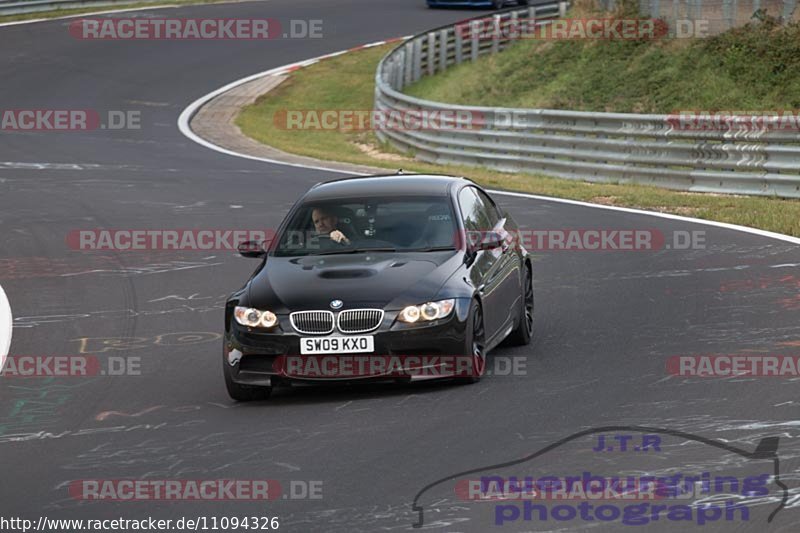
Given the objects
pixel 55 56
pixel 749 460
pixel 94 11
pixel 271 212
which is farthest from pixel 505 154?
pixel 94 11

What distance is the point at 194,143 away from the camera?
3127 cm

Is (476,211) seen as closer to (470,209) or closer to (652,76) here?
(470,209)

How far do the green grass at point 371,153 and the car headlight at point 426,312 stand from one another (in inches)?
327

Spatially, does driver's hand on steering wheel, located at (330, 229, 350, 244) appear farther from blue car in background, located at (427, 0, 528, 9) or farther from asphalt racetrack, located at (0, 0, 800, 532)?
blue car in background, located at (427, 0, 528, 9)

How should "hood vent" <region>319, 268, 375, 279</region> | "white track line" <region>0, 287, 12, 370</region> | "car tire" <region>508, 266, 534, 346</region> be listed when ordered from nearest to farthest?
"hood vent" <region>319, 268, 375, 279</region> → "car tire" <region>508, 266, 534, 346</region> → "white track line" <region>0, 287, 12, 370</region>

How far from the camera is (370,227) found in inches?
441

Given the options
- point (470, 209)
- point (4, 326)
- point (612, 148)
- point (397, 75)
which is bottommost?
point (397, 75)

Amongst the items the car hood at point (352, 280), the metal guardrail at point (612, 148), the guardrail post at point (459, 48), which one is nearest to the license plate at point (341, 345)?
the car hood at point (352, 280)

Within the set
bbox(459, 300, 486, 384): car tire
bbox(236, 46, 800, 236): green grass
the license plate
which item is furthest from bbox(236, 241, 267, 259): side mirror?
bbox(236, 46, 800, 236): green grass

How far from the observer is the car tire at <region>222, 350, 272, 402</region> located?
10133mm

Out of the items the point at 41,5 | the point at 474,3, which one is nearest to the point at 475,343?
the point at 474,3

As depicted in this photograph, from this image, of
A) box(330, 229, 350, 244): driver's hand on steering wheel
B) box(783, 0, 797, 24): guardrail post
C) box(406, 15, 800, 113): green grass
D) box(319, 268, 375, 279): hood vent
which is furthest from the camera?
box(783, 0, 797, 24): guardrail post

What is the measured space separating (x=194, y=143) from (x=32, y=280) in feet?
51.6

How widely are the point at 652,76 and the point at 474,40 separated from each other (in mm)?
9197
